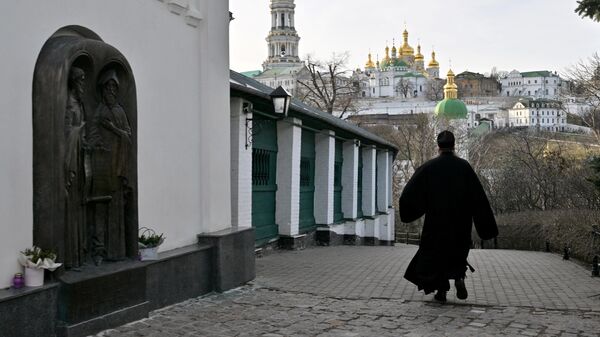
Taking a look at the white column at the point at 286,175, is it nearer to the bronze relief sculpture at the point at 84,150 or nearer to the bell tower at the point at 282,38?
the bronze relief sculpture at the point at 84,150

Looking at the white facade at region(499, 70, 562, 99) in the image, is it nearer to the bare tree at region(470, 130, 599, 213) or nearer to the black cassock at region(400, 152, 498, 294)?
the bare tree at region(470, 130, 599, 213)

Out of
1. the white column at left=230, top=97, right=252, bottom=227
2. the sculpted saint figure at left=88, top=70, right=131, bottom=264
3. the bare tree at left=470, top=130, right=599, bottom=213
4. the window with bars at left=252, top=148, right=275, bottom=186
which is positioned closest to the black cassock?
the sculpted saint figure at left=88, top=70, right=131, bottom=264

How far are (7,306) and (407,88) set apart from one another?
13915 centimetres

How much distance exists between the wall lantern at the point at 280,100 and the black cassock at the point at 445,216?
4514 mm

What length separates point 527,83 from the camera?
165125 mm

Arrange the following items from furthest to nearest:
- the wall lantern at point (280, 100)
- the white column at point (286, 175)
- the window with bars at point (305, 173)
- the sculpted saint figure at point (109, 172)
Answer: the window with bars at point (305, 173)
the white column at point (286, 175)
the wall lantern at point (280, 100)
the sculpted saint figure at point (109, 172)

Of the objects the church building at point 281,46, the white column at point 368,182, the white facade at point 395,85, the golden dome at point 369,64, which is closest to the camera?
the white column at point 368,182

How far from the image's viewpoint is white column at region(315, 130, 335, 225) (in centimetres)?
1683

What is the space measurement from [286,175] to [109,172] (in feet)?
26.4

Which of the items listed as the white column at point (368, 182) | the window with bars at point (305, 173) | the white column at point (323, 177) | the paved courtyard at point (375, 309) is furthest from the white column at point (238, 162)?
the white column at point (368, 182)

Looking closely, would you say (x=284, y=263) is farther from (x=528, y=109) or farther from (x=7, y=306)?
(x=528, y=109)

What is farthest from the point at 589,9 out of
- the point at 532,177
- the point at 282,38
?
the point at 282,38

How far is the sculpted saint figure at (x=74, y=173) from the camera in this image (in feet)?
17.1

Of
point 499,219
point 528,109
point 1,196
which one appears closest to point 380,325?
point 1,196
